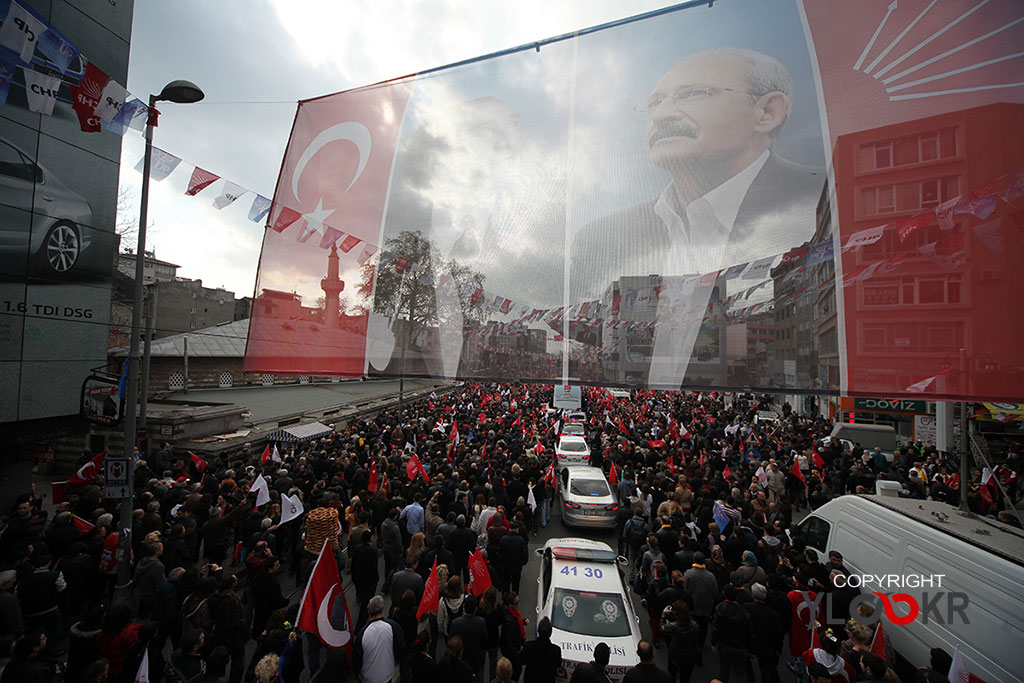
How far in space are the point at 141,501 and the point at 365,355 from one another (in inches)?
254

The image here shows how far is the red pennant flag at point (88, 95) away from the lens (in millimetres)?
5781

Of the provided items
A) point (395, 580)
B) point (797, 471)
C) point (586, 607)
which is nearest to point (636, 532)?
point (586, 607)

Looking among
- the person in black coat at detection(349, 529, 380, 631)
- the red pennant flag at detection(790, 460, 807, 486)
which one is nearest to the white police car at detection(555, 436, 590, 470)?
the red pennant flag at detection(790, 460, 807, 486)

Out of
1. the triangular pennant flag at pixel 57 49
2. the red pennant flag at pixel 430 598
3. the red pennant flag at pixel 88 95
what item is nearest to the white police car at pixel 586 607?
the red pennant flag at pixel 430 598

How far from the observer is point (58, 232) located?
10.9 m

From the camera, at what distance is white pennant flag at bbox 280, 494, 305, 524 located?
26.5 feet

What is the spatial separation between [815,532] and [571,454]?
8270 millimetres

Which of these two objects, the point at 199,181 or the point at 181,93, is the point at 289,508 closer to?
the point at 199,181

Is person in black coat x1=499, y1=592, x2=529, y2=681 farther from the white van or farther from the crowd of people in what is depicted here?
the white van

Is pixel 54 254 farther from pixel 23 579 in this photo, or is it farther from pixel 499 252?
pixel 499 252

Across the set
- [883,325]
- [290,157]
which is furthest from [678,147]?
[290,157]

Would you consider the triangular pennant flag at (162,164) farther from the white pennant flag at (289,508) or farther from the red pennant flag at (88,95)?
the white pennant flag at (289,508)

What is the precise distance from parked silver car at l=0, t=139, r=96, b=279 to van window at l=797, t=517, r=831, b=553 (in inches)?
679

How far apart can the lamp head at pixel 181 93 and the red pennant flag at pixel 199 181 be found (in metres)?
1.05
